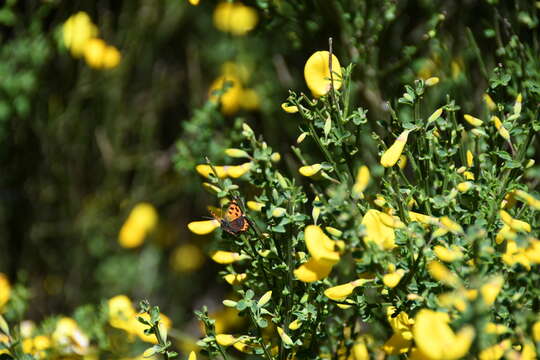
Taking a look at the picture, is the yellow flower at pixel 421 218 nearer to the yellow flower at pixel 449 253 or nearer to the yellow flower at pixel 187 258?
the yellow flower at pixel 449 253

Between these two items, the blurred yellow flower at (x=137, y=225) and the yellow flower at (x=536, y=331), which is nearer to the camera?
the yellow flower at (x=536, y=331)

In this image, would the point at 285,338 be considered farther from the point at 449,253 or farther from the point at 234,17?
the point at 234,17

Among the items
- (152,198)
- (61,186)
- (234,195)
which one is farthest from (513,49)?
(61,186)

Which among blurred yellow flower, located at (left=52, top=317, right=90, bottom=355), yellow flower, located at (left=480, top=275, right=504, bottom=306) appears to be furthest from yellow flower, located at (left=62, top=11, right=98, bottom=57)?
yellow flower, located at (left=480, top=275, right=504, bottom=306)

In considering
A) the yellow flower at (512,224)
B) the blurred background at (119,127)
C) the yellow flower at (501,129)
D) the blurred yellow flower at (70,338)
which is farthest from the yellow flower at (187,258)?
the yellow flower at (512,224)

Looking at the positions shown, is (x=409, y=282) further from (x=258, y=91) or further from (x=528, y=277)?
(x=258, y=91)
